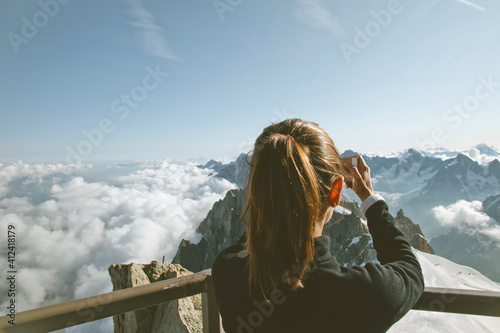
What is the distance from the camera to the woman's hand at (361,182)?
1.85m

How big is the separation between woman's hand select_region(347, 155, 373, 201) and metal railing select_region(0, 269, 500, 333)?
107cm

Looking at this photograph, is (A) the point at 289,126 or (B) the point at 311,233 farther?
(A) the point at 289,126

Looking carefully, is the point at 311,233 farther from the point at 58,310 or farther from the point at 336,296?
the point at 58,310

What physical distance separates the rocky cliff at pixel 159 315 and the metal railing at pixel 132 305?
161 inches

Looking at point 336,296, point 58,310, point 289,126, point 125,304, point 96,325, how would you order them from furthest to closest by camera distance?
point 96,325 < point 125,304 < point 58,310 < point 289,126 < point 336,296

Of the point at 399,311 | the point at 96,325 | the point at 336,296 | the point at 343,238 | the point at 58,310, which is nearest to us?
the point at 336,296

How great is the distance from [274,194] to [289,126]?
53 centimetres

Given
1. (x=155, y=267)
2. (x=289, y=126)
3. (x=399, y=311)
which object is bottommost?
(x=155, y=267)

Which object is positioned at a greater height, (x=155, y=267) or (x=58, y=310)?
(x=58, y=310)

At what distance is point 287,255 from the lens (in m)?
1.33

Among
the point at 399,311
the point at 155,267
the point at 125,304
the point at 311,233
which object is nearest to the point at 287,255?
the point at 311,233

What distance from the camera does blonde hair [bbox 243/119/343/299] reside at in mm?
1304

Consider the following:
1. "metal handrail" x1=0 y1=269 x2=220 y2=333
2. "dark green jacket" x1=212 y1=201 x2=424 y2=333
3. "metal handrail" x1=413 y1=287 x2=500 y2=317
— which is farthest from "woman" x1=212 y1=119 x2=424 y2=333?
"metal handrail" x1=0 y1=269 x2=220 y2=333

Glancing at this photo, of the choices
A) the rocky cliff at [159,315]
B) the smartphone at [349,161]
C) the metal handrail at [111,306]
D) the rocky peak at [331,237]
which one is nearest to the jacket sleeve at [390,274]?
the smartphone at [349,161]
